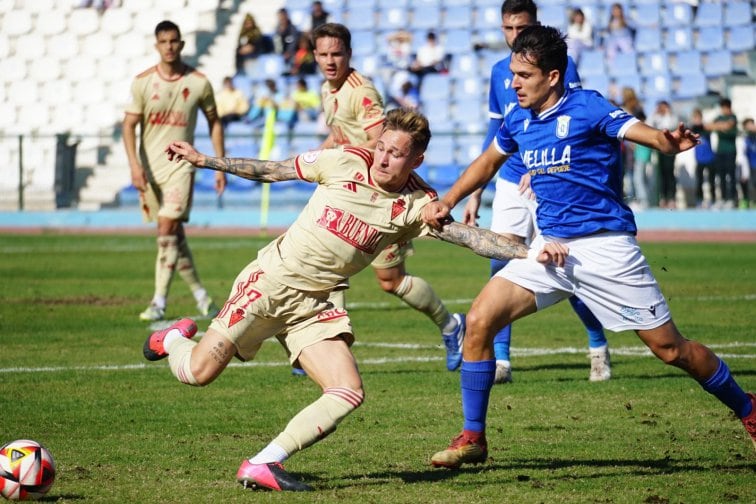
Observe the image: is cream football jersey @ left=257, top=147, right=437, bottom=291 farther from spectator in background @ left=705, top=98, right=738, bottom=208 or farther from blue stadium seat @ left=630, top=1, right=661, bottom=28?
blue stadium seat @ left=630, top=1, right=661, bottom=28

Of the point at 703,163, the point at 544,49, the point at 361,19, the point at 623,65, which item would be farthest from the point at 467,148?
the point at 544,49

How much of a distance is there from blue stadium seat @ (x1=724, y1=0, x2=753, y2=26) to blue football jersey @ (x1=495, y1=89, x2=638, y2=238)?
23676 mm

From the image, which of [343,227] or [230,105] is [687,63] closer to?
[230,105]

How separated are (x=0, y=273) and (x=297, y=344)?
11.8m

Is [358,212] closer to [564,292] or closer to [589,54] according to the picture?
[564,292]

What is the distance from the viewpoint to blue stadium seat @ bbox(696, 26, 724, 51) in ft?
93.8

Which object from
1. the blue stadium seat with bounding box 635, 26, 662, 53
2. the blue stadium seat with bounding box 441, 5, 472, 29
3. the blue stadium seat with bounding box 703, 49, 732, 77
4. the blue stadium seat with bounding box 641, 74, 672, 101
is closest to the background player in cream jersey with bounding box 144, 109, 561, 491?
the blue stadium seat with bounding box 641, 74, 672, 101

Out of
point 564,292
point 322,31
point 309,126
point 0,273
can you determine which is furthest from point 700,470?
point 309,126

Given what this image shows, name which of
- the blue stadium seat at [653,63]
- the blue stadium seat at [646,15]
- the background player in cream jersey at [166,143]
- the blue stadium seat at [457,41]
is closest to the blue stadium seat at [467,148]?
the blue stadium seat at [457,41]

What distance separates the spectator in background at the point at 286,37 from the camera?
29.7m

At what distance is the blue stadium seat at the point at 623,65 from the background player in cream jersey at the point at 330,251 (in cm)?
2255

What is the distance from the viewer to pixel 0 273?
55.7ft

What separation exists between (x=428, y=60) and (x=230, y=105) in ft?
15.5

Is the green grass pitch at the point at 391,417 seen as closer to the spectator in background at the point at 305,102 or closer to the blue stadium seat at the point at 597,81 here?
the blue stadium seat at the point at 597,81
